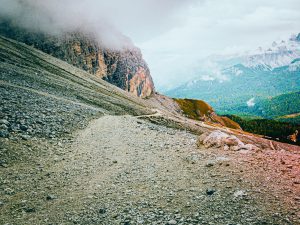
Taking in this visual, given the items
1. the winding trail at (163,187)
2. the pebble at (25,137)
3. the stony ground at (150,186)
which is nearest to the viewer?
the winding trail at (163,187)

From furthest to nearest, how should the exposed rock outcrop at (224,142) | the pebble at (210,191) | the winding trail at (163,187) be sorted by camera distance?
the exposed rock outcrop at (224,142), the pebble at (210,191), the winding trail at (163,187)

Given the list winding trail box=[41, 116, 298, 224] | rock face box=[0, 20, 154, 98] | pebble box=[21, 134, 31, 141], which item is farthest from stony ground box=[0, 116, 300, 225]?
rock face box=[0, 20, 154, 98]

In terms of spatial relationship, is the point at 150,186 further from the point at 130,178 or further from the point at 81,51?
the point at 81,51

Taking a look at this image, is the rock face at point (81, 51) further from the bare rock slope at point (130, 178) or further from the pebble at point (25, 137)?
the pebble at point (25, 137)

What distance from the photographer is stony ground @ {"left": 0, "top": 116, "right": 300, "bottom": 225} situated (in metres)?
13.3

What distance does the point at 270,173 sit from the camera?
16031 millimetres

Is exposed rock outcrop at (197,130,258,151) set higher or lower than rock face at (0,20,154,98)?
lower

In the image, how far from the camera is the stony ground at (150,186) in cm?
1334

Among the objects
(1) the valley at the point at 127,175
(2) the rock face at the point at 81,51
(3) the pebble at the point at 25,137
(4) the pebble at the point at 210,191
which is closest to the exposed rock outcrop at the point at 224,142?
(1) the valley at the point at 127,175

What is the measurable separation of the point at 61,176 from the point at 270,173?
16.2 metres

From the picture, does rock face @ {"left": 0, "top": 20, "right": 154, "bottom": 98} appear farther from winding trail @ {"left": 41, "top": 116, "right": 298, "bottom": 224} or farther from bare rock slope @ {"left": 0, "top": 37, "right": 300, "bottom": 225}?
winding trail @ {"left": 41, "top": 116, "right": 298, "bottom": 224}

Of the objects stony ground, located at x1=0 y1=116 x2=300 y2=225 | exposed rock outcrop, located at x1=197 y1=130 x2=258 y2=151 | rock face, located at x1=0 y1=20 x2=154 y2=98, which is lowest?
stony ground, located at x1=0 y1=116 x2=300 y2=225

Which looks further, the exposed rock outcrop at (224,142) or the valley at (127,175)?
the exposed rock outcrop at (224,142)

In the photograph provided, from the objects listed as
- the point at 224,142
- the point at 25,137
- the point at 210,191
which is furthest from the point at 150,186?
the point at 25,137
